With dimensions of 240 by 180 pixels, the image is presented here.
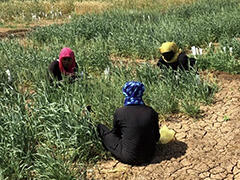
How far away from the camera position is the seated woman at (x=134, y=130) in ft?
8.93

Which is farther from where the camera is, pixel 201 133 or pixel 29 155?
pixel 201 133

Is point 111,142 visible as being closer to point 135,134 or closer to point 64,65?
point 135,134

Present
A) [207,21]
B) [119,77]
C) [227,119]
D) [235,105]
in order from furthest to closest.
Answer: [207,21] → [119,77] → [235,105] → [227,119]

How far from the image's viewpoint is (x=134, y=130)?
2719 millimetres

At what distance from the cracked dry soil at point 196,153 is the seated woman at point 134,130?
129mm

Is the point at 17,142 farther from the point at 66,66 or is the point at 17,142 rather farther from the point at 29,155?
the point at 66,66

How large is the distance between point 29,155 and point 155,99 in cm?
167

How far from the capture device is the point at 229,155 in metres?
2.88

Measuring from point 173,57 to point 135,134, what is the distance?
1.98m

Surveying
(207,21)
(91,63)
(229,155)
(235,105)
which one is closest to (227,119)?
(235,105)

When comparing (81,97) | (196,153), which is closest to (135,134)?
(196,153)

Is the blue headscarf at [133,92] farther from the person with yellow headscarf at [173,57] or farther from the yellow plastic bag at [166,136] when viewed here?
the person with yellow headscarf at [173,57]

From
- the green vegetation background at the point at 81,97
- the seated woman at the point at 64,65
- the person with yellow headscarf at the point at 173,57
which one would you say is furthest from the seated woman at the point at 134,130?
the seated woman at the point at 64,65

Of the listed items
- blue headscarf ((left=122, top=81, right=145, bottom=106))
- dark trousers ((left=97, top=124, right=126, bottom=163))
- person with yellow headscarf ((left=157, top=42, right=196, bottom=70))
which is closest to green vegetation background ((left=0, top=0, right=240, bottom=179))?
dark trousers ((left=97, top=124, right=126, bottom=163))
